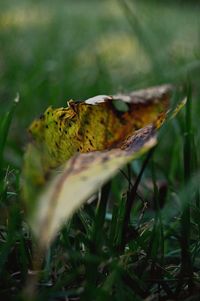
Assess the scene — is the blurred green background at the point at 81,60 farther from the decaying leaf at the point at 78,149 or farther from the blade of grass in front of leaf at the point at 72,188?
the blade of grass in front of leaf at the point at 72,188

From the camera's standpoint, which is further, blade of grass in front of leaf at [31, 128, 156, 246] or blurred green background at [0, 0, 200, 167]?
blurred green background at [0, 0, 200, 167]

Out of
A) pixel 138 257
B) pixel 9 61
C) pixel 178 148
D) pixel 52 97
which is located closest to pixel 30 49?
pixel 9 61

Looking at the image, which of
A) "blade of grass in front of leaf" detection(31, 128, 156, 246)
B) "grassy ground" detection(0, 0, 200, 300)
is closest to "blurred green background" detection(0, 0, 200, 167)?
"grassy ground" detection(0, 0, 200, 300)

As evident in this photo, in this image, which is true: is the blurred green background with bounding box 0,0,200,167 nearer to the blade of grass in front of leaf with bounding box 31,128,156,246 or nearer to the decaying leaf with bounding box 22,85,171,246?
the decaying leaf with bounding box 22,85,171,246

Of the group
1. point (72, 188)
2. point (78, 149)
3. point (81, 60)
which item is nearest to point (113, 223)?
point (78, 149)

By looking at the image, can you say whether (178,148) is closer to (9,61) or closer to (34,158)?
(34,158)

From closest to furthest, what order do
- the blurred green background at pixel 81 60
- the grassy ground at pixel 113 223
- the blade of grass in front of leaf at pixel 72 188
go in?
1. the blade of grass in front of leaf at pixel 72 188
2. the grassy ground at pixel 113 223
3. the blurred green background at pixel 81 60

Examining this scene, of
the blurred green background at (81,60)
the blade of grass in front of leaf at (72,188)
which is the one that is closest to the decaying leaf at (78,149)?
the blade of grass in front of leaf at (72,188)
